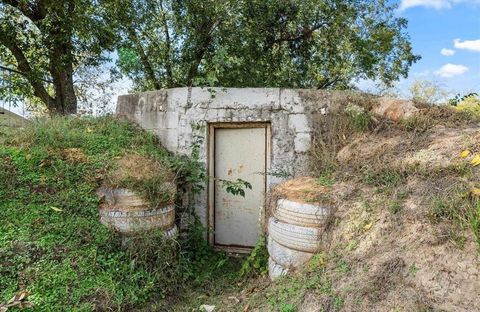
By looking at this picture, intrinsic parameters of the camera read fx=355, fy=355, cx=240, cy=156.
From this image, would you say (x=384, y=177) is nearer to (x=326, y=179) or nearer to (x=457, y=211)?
(x=326, y=179)

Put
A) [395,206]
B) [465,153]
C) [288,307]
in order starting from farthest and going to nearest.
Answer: [465,153]
[395,206]
[288,307]

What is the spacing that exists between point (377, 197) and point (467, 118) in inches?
85.3

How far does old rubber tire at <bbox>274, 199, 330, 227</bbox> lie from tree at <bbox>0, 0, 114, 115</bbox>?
6.22m

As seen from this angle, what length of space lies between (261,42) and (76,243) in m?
7.49

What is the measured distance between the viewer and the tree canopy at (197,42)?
833 cm

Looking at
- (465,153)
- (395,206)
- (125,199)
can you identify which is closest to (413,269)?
(395,206)

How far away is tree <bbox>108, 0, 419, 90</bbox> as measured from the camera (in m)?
8.97

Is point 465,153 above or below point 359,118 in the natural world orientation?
below

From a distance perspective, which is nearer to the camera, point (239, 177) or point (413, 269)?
point (413, 269)

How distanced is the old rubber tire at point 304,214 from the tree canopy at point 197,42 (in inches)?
195

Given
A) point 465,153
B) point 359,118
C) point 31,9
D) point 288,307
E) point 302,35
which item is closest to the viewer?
point 288,307

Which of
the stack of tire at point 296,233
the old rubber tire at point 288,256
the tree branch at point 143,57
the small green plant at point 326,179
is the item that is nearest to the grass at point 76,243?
the old rubber tire at point 288,256

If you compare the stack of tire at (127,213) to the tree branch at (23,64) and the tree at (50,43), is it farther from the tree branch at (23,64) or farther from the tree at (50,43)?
the tree branch at (23,64)

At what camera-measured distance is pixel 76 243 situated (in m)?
3.75
